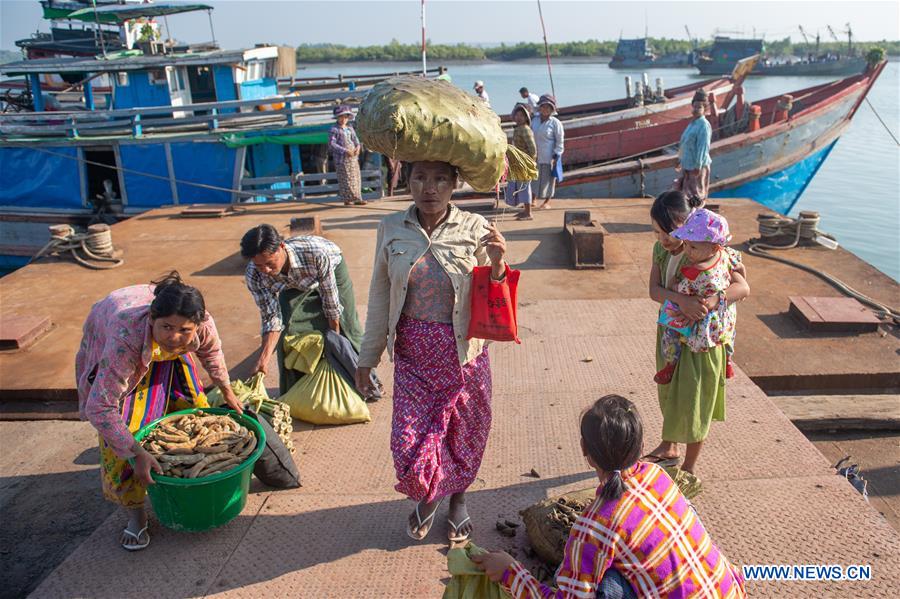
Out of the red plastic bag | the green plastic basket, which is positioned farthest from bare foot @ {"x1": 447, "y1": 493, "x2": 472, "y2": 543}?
the green plastic basket

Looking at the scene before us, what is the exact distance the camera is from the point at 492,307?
2723 millimetres

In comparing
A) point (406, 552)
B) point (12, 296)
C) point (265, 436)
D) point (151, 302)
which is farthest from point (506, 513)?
point (12, 296)

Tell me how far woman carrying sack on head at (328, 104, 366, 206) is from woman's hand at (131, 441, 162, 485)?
7.95 m

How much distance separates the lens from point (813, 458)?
11.2 feet

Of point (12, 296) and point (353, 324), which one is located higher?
point (353, 324)

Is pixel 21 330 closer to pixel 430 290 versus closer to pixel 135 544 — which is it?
pixel 135 544

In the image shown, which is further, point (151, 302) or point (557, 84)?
point (557, 84)

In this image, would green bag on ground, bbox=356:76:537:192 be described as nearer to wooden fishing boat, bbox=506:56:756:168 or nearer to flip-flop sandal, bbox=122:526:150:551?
flip-flop sandal, bbox=122:526:150:551

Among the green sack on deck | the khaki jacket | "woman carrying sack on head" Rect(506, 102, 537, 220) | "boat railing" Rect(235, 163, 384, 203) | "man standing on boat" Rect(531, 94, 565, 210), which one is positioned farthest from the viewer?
"boat railing" Rect(235, 163, 384, 203)

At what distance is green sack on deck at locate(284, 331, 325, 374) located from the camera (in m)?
3.96

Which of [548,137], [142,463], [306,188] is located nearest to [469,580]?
[142,463]

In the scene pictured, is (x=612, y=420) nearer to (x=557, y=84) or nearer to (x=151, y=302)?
(x=151, y=302)

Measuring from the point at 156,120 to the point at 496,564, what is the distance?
11704 mm

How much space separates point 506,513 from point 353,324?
5.38 feet
